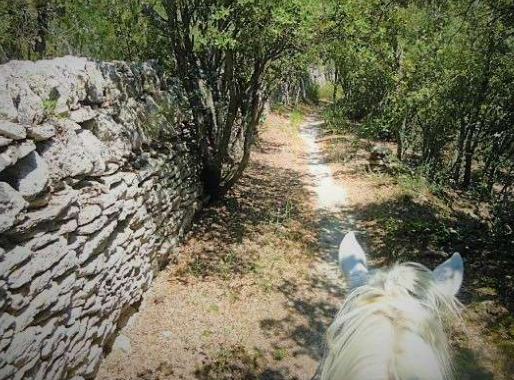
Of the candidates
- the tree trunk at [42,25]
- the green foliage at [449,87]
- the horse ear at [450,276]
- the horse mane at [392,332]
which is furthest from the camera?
the green foliage at [449,87]

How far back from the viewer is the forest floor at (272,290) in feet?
18.1

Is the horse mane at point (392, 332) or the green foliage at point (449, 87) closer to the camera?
the horse mane at point (392, 332)

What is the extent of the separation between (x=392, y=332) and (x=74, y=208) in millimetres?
3656

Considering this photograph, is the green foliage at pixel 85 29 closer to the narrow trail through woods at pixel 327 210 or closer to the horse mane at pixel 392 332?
the narrow trail through woods at pixel 327 210

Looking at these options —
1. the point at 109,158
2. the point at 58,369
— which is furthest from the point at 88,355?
the point at 109,158

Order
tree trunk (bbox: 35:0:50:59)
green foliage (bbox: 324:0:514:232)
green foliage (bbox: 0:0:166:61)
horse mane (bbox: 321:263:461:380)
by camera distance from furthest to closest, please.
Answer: green foliage (bbox: 324:0:514:232) → tree trunk (bbox: 35:0:50:59) → green foliage (bbox: 0:0:166:61) → horse mane (bbox: 321:263:461:380)

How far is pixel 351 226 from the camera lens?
10031 mm

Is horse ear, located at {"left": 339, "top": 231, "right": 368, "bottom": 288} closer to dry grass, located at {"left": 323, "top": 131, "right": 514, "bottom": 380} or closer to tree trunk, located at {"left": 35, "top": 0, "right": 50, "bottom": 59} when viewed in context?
dry grass, located at {"left": 323, "top": 131, "right": 514, "bottom": 380}

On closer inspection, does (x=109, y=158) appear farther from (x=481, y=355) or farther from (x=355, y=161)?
(x=355, y=161)

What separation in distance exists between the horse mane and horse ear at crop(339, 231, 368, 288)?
10 cm

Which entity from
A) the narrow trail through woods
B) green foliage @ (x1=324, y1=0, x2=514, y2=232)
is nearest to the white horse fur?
the narrow trail through woods

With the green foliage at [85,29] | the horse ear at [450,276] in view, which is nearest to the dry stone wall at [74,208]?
the green foliage at [85,29]

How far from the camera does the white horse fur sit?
1.87m

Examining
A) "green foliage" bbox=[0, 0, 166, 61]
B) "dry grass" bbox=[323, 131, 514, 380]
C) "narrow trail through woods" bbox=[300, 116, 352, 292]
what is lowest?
"narrow trail through woods" bbox=[300, 116, 352, 292]
